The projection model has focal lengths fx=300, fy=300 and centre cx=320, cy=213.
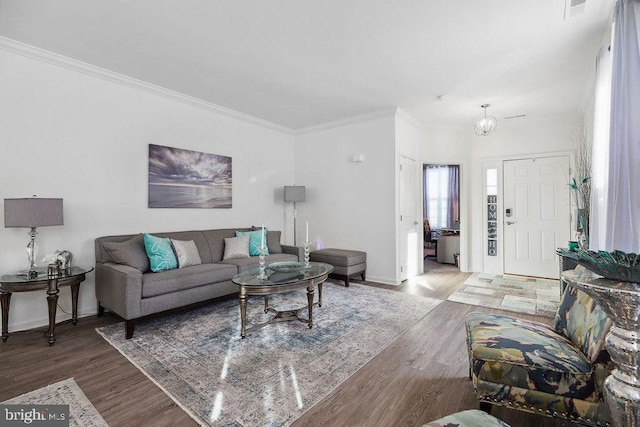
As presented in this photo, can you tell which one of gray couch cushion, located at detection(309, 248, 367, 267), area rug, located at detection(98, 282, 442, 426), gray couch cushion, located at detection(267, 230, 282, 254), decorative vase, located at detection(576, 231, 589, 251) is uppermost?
decorative vase, located at detection(576, 231, 589, 251)

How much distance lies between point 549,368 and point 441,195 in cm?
766

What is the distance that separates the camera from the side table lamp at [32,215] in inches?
99.3

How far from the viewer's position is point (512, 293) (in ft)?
13.8

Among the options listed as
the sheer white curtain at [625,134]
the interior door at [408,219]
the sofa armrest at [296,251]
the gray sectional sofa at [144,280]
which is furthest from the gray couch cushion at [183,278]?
the sheer white curtain at [625,134]

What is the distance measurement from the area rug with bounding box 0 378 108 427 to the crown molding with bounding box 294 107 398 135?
463 cm

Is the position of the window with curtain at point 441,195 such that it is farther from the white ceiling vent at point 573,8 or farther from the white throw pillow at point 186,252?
the white throw pillow at point 186,252

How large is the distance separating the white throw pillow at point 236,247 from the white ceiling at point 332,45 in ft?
6.55

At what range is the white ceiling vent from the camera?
227cm

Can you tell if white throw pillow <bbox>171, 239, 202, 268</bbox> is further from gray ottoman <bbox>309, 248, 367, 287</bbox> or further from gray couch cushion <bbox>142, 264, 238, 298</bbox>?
gray ottoman <bbox>309, 248, 367, 287</bbox>

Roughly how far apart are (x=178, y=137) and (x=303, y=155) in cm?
235

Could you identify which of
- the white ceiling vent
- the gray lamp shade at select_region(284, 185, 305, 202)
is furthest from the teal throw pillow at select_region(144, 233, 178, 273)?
the white ceiling vent

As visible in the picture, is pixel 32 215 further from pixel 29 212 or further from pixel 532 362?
pixel 532 362

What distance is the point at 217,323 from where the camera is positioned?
120 inches

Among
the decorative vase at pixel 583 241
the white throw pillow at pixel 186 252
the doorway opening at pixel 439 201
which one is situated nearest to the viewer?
the decorative vase at pixel 583 241
